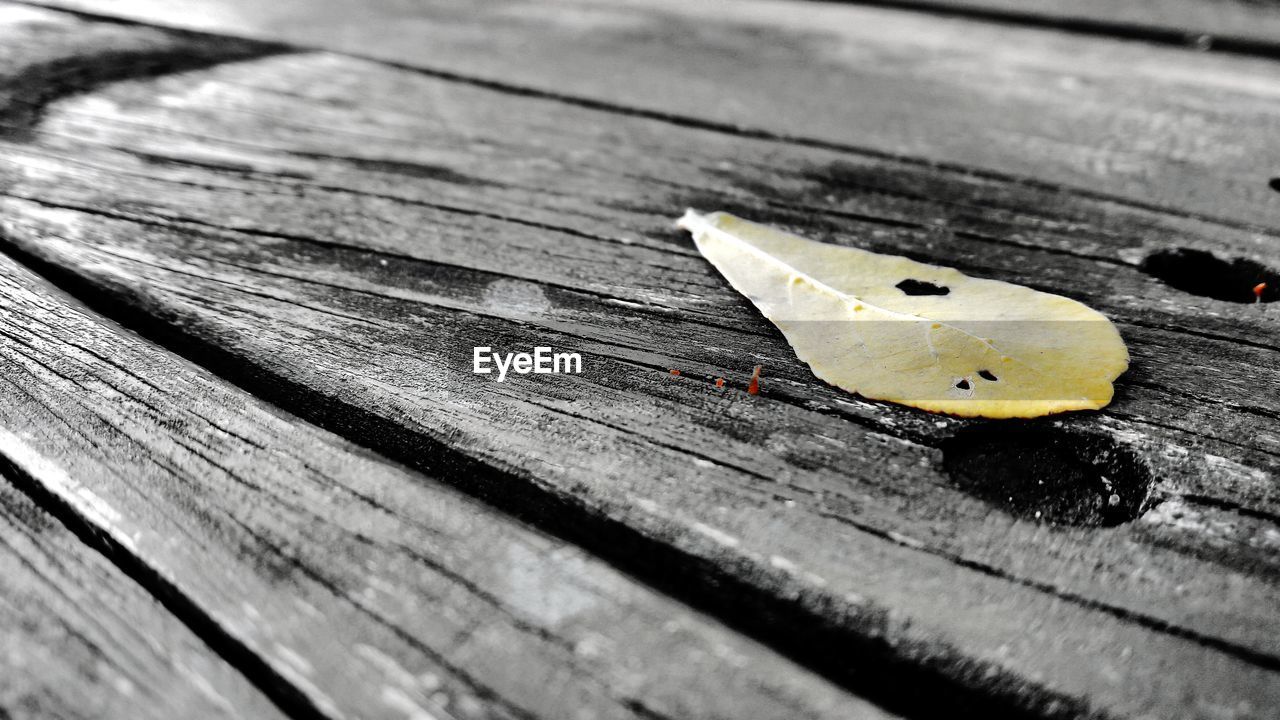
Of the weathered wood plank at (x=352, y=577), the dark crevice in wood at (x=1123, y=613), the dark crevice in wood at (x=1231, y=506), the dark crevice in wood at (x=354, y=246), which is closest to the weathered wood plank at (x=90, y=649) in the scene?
the weathered wood plank at (x=352, y=577)

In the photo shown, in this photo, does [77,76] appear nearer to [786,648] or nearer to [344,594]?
[344,594]

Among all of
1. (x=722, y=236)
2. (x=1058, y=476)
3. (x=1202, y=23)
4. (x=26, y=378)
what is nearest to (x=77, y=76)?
(x=26, y=378)

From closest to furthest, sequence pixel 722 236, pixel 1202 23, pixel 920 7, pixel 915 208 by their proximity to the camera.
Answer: pixel 722 236 → pixel 915 208 → pixel 1202 23 → pixel 920 7

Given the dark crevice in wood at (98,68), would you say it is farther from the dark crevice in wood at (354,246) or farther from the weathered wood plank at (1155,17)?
the weathered wood plank at (1155,17)

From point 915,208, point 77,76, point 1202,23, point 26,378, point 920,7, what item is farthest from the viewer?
point 920,7

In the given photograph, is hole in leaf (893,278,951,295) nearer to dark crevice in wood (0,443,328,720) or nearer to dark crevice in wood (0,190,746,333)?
dark crevice in wood (0,190,746,333)

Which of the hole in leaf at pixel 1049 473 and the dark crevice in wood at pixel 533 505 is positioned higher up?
the hole in leaf at pixel 1049 473

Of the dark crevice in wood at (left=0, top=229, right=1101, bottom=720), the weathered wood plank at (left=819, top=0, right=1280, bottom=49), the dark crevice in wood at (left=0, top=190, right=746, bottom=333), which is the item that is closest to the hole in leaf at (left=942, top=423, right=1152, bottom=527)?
the dark crevice in wood at (left=0, top=229, right=1101, bottom=720)
